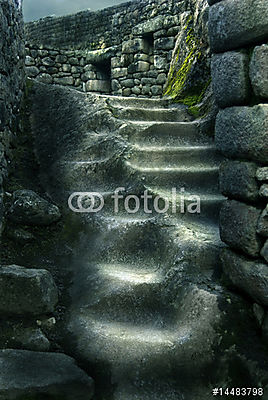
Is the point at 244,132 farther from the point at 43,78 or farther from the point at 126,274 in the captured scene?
the point at 43,78

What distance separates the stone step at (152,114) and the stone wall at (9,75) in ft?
3.77

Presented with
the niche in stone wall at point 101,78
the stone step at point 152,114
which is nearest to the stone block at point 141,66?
the niche in stone wall at point 101,78

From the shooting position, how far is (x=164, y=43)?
8.20 metres

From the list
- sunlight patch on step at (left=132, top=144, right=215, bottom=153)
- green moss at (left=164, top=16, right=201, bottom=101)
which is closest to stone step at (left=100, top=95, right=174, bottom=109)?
green moss at (left=164, top=16, right=201, bottom=101)

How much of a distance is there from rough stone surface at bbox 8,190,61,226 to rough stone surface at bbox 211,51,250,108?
6.12ft

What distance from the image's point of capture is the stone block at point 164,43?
8.08 m

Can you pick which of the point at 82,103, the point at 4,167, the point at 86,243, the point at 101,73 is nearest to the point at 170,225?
the point at 86,243

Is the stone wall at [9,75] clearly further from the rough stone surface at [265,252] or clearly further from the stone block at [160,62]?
the stone block at [160,62]

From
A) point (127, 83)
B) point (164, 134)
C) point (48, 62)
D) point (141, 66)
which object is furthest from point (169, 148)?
point (48, 62)

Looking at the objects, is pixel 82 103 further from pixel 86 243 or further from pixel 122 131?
pixel 86 243

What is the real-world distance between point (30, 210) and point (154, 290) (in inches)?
55.0

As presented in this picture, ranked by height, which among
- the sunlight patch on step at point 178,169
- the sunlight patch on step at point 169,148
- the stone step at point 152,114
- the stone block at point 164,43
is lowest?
the sunlight patch on step at point 178,169

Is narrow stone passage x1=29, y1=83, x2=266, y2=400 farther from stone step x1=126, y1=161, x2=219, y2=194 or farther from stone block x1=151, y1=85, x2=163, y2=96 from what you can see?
stone block x1=151, y1=85, x2=163, y2=96

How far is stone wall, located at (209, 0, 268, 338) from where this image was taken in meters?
2.20
